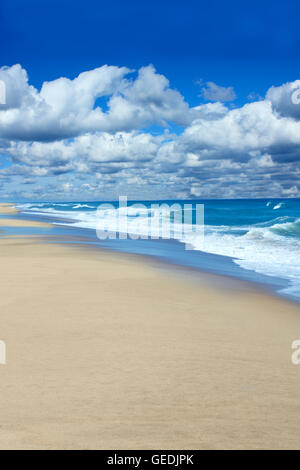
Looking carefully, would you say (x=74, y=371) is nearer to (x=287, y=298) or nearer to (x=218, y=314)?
(x=218, y=314)

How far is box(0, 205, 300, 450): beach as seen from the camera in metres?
3.06

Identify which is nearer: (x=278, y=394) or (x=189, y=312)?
(x=278, y=394)

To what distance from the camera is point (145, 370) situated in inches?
165

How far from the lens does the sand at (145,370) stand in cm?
306

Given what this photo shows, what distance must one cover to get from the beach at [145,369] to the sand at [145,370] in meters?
0.01

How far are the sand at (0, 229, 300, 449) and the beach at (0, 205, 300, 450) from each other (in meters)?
0.01

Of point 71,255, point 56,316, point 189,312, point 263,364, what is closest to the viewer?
point 263,364

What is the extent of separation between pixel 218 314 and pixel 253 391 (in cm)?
282

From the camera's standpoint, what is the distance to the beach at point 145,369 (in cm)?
306

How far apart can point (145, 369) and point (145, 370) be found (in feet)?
0.09

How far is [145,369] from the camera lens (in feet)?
13.9

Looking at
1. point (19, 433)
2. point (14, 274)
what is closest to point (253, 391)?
point (19, 433)

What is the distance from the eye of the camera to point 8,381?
3799 mm

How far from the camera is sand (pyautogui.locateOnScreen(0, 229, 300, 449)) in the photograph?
3.06 meters
